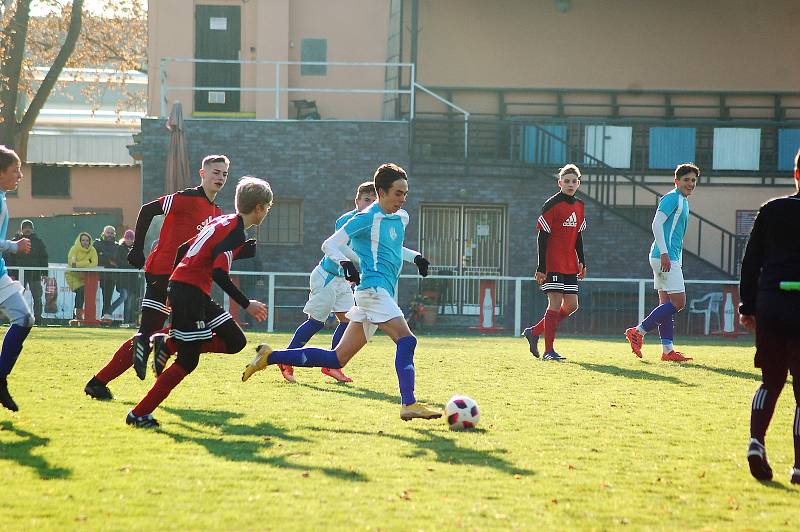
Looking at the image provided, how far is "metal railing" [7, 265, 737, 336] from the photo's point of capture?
67.8 feet

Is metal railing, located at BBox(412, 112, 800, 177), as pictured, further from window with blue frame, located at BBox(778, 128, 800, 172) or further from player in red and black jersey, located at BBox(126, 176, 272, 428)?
player in red and black jersey, located at BBox(126, 176, 272, 428)

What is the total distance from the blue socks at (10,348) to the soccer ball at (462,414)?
117 inches

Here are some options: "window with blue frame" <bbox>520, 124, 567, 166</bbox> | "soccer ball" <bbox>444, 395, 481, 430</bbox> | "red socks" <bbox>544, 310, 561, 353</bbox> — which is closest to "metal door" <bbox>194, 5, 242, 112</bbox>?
"window with blue frame" <bbox>520, 124, 567, 166</bbox>

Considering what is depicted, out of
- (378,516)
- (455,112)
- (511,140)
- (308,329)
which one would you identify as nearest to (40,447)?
(378,516)

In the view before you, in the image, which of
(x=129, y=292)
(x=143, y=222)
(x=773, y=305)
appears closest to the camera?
(x=773, y=305)

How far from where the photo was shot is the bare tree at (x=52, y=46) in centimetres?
3023

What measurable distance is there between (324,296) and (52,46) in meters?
25.7

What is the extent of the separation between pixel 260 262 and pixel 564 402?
48.3 ft

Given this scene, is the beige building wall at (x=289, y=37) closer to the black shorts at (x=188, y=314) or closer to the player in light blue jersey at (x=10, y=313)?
the player in light blue jersey at (x=10, y=313)

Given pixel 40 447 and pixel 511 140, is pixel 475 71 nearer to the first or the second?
pixel 511 140

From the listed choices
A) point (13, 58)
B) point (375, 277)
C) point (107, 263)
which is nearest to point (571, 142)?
point (107, 263)

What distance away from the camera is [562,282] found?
13719mm

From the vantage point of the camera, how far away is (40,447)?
6918mm

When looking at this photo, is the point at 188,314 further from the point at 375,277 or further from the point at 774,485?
the point at 774,485
